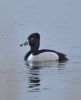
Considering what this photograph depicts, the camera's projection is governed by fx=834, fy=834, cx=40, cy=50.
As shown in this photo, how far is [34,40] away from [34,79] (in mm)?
4171

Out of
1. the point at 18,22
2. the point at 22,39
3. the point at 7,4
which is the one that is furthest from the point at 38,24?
the point at 7,4

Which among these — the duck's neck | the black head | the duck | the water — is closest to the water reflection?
the water

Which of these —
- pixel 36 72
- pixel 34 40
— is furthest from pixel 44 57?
pixel 36 72

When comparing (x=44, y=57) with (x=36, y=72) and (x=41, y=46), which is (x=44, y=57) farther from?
(x=36, y=72)

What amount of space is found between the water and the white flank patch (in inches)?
9.7

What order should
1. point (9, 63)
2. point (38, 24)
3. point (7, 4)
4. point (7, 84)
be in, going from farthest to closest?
point (7, 4) → point (38, 24) → point (9, 63) → point (7, 84)

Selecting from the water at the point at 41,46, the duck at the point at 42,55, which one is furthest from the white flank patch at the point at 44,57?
the water at the point at 41,46

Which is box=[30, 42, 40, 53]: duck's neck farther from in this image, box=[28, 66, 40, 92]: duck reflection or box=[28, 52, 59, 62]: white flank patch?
box=[28, 66, 40, 92]: duck reflection

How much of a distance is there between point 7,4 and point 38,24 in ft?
15.5

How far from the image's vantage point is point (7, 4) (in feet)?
88.3

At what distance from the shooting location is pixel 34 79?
14.2 m

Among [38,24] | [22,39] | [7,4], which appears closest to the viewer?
[22,39]

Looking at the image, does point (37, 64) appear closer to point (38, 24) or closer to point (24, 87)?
point (24, 87)

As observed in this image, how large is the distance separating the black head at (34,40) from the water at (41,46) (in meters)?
0.27
